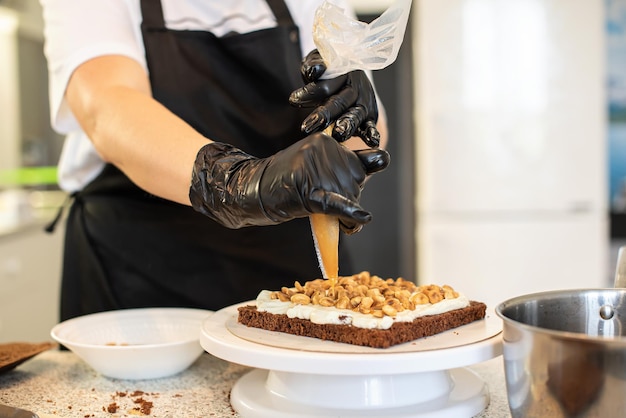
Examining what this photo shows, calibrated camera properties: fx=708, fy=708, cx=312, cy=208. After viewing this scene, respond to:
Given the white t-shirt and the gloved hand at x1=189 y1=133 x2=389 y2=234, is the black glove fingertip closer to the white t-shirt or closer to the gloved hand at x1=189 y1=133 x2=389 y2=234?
the gloved hand at x1=189 y1=133 x2=389 y2=234

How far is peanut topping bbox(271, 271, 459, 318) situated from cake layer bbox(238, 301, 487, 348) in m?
0.03

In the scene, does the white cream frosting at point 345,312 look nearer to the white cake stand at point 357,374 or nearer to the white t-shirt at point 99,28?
the white cake stand at point 357,374

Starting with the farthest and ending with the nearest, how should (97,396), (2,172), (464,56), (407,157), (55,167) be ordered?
(55,167) → (2,172) → (407,157) → (464,56) → (97,396)

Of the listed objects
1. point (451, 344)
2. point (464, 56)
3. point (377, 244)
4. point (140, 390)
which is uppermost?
point (464, 56)

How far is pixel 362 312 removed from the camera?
0.93 meters

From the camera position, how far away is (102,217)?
1505 millimetres

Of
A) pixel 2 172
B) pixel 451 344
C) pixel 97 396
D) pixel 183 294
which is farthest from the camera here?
pixel 2 172

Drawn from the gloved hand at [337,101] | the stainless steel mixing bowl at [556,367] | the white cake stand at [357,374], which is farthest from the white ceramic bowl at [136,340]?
the stainless steel mixing bowl at [556,367]

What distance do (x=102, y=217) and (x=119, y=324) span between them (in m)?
0.35

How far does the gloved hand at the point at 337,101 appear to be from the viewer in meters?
0.99

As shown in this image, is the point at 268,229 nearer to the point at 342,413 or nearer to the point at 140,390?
the point at 140,390

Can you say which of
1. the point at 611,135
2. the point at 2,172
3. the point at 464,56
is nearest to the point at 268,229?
the point at 464,56

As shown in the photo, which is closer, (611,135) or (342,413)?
(342,413)

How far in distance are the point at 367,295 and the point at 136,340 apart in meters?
0.44
